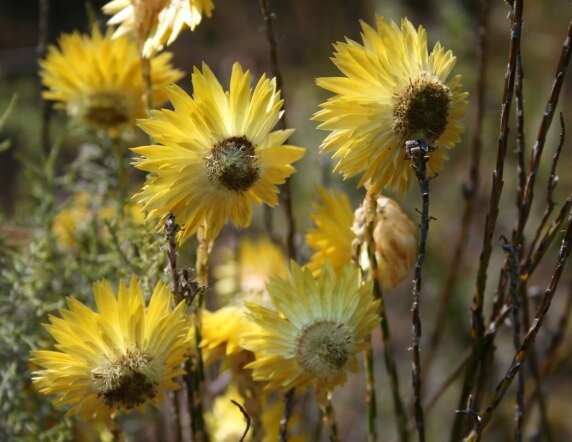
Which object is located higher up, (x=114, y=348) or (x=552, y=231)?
(x=552, y=231)

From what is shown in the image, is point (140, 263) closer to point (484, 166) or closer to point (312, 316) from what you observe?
point (312, 316)

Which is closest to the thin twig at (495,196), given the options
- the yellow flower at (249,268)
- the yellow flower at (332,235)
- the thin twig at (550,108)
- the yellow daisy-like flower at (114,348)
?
the thin twig at (550,108)

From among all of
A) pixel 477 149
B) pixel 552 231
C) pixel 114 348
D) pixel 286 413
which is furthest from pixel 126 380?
pixel 477 149

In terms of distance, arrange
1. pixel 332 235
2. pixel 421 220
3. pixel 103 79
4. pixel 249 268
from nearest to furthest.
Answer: pixel 421 220 → pixel 332 235 → pixel 103 79 → pixel 249 268

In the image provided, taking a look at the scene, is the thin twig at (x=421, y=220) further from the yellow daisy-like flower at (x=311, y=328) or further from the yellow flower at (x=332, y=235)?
the yellow flower at (x=332, y=235)

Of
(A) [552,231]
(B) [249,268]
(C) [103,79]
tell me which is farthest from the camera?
(B) [249,268]

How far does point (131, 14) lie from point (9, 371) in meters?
0.39

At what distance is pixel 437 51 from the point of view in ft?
2.46

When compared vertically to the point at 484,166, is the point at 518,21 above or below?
below

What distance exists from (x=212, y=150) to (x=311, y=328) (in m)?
0.17

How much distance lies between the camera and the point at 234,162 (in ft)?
2.43

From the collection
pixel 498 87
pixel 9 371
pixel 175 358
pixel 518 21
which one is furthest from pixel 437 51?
pixel 498 87

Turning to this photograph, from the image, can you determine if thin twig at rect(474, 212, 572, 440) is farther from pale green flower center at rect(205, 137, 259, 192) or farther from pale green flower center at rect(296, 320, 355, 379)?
pale green flower center at rect(205, 137, 259, 192)

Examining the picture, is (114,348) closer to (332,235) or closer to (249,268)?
(332,235)
